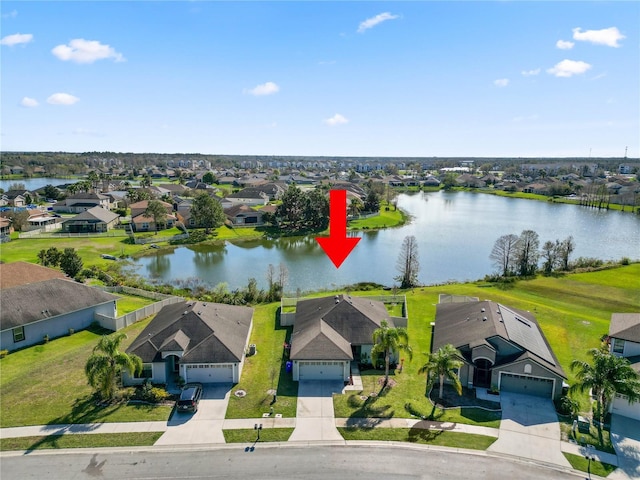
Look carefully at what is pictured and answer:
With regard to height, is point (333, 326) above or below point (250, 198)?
below

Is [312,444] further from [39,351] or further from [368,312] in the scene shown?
[39,351]

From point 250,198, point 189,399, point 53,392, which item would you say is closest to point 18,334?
point 53,392

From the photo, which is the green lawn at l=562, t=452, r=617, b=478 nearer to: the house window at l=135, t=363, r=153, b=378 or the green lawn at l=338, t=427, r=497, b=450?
the green lawn at l=338, t=427, r=497, b=450

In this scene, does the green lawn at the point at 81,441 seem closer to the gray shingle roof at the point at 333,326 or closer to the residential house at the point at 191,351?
the residential house at the point at 191,351

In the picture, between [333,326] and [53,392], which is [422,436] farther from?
[53,392]

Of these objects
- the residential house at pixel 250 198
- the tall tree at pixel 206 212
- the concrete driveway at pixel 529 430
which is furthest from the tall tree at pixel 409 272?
the residential house at pixel 250 198

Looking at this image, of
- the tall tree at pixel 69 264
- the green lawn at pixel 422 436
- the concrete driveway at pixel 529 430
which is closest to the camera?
the concrete driveway at pixel 529 430

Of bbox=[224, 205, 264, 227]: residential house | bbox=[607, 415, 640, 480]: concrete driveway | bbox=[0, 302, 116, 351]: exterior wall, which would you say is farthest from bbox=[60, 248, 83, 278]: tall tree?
bbox=[607, 415, 640, 480]: concrete driveway
